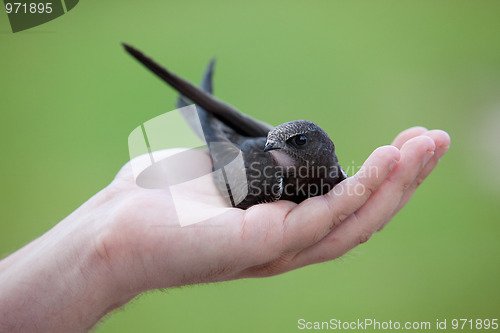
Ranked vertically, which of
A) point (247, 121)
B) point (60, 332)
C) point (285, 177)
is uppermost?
point (247, 121)

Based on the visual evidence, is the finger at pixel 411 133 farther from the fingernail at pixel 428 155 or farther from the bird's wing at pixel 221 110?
the bird's wing at pixel 221 110

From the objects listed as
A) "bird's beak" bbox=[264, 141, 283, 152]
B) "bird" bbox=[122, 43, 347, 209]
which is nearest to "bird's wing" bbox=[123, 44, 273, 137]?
"bird" bbox=[122, 43, 347, 209]

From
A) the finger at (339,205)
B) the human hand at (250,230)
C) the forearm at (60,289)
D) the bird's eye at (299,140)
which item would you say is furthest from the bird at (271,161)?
the forearm at (60,289)

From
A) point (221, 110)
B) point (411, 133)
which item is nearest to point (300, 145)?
point (411, 133)

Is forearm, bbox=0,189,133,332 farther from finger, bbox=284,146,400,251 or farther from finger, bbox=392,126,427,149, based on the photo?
finger, bbox=392,126,427,149

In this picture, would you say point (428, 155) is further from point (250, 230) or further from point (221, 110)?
point (221, 110)

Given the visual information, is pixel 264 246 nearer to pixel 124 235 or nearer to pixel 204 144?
pixel 124 235

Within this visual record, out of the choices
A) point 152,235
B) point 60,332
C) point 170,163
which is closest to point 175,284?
point 152,235
